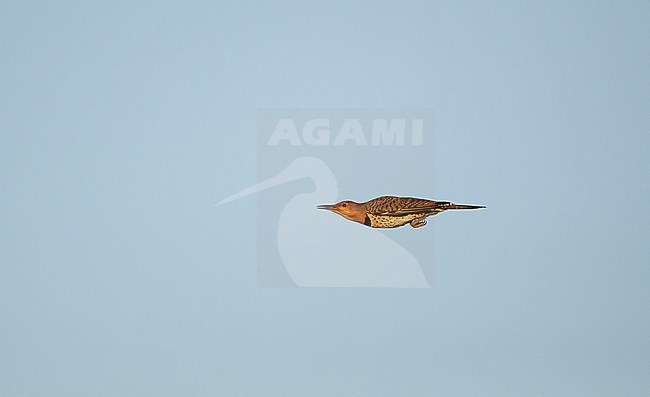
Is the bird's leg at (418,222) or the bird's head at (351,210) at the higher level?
the bird's head at (351,210)

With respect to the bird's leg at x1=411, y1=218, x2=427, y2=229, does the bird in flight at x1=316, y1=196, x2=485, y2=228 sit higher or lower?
higher

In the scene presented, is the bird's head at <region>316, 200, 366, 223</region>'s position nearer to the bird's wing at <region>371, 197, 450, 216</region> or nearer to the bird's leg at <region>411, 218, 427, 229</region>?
the bird's wing at <region>371, 197, 450, 216</region>

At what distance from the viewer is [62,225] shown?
8.54ft

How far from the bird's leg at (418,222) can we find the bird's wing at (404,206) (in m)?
0.03

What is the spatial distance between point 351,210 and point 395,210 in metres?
Result: 0.17

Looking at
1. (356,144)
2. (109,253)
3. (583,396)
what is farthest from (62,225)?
(583,396)

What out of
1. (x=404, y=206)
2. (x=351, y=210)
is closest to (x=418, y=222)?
(x=404, y=206)

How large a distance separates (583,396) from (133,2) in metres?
2.38

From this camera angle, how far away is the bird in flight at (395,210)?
253 cm

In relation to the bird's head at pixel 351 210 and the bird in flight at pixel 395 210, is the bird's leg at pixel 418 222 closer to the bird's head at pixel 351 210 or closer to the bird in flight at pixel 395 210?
the bird in flight at pixel 395 210

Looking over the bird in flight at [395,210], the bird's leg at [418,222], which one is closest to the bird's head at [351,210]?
the bird in flight at [395,210]

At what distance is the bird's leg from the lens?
8.30 feet

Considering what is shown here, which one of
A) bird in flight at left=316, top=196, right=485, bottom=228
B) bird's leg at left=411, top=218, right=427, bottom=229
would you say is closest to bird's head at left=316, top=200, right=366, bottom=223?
bird in flight at left=316, top=196, right=485, bottom=228

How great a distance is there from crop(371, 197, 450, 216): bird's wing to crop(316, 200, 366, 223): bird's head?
5 cm
